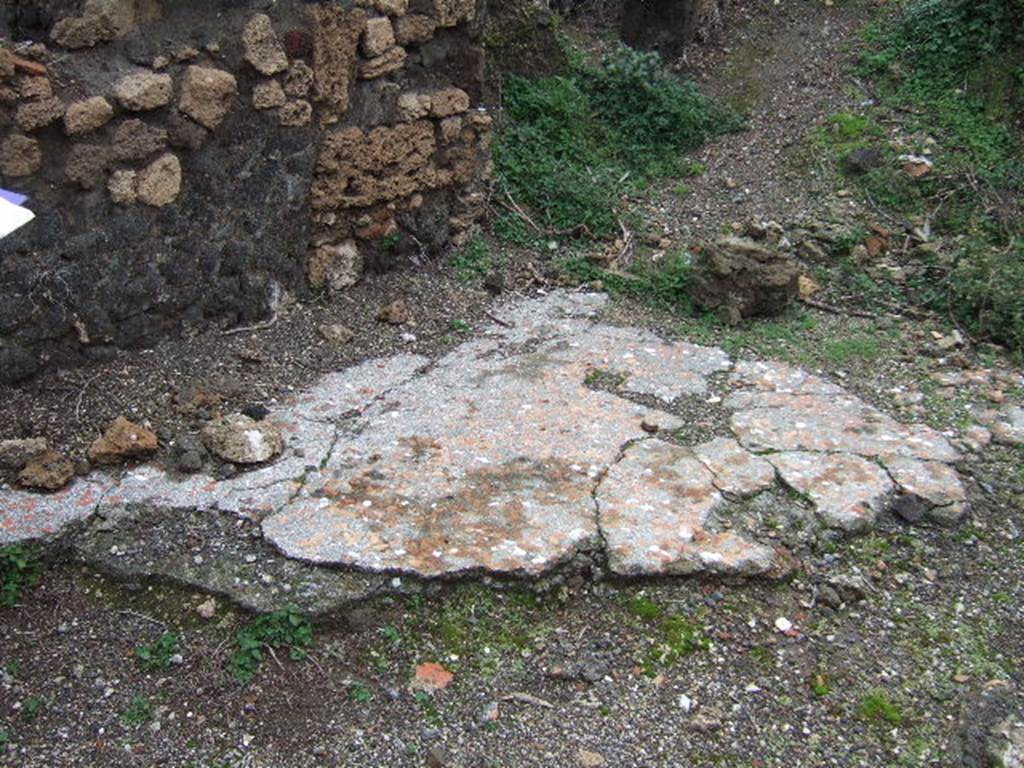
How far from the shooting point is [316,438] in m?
3.37

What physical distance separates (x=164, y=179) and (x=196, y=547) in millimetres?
1373

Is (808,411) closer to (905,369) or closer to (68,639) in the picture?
(905,369)

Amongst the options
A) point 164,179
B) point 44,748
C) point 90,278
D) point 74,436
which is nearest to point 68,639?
point 44,748

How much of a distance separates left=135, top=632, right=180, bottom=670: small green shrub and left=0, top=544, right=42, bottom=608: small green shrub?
401 mm

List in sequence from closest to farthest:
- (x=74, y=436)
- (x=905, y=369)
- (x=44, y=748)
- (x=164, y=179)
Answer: (x=44, y=748), (x=74, y=436), (x=164, y=179), (x=905, y=369)

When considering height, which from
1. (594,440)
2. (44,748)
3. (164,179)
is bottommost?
(44,748)

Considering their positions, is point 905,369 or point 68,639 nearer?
point 68,639

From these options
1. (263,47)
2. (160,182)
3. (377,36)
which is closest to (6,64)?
(160,182)

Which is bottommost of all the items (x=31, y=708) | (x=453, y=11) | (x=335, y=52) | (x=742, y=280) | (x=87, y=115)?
(x=31, y=708)

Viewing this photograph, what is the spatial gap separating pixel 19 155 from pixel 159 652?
163 centimetres

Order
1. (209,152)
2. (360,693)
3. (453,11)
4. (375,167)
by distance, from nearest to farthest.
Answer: (360,693) → (209,152) → (375,167) → (453,11)

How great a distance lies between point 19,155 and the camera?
315 cm

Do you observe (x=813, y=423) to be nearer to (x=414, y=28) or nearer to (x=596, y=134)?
(x=414, y=28)

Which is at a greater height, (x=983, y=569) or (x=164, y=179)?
(x=164, y=179)
